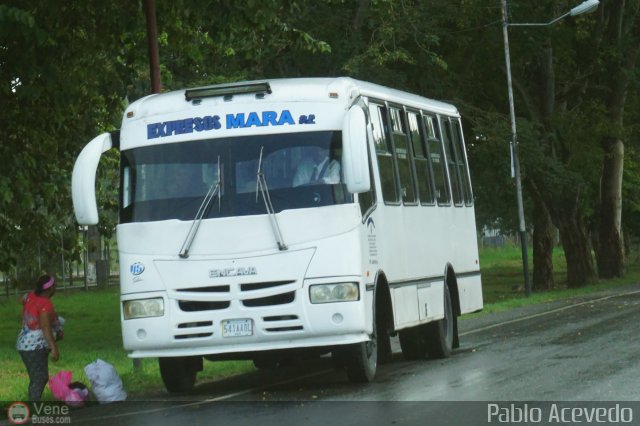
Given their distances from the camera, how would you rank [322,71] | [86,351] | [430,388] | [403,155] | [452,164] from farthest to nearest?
[322,71], [86,351], [452,164], [403,155], [430,388]

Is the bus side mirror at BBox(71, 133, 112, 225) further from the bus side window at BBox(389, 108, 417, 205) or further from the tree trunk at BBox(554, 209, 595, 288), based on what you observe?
the tree trunk at BBox(554, 209, 595, 288)

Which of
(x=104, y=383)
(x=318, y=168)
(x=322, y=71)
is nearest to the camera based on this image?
(x=104, y=383)

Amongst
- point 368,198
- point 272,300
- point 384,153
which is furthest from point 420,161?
point 272,300

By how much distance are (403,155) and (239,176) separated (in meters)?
3.08

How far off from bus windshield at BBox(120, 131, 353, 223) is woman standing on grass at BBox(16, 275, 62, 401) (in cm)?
139

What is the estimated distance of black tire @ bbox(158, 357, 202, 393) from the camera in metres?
15.9

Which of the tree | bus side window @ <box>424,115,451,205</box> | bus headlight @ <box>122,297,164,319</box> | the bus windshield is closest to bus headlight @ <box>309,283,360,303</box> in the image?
the bus windshield

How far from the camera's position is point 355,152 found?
1484 cm

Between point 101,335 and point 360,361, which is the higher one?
point 360,361

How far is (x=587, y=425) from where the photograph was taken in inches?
443

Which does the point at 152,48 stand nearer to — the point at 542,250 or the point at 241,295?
the point at 241,295

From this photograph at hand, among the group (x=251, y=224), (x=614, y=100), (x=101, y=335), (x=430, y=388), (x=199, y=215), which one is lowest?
(x=101, y=335)

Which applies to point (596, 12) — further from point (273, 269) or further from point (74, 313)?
point (273, 269)

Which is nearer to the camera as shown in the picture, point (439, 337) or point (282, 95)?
point (282, 95)
